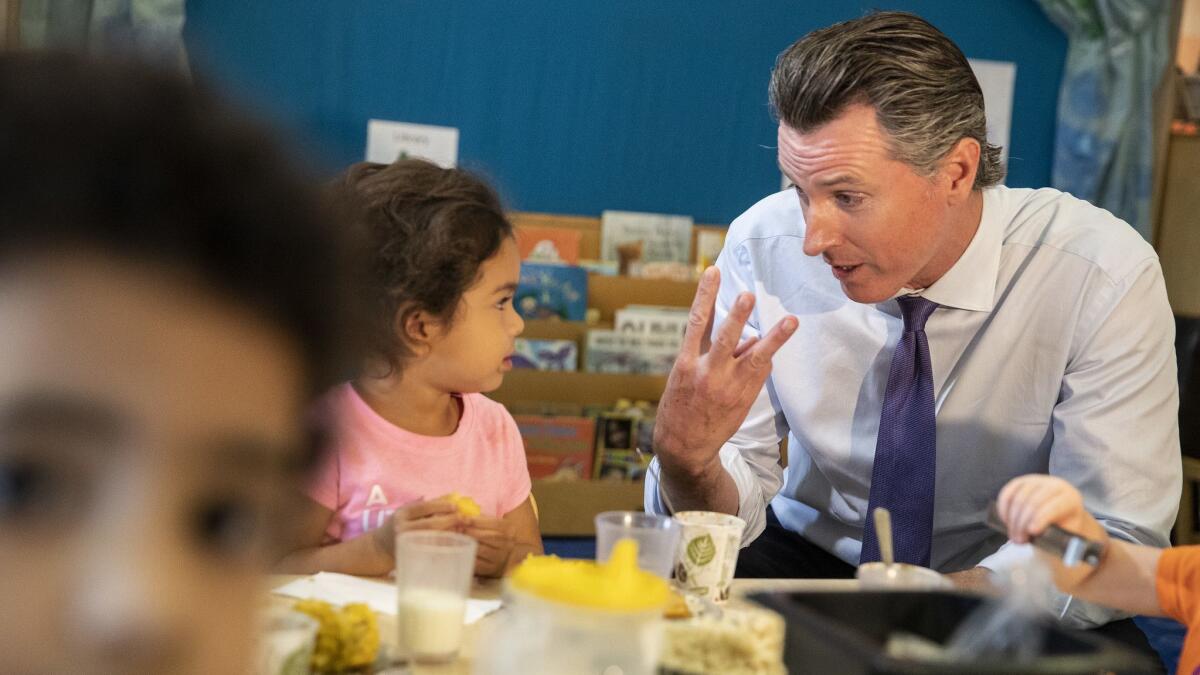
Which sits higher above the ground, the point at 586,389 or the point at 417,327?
the point at 417,327

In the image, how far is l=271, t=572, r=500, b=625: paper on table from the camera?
1.20 metres

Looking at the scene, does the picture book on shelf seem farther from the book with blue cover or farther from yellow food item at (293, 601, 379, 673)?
yellow food item at (293, 601, 379, 673)

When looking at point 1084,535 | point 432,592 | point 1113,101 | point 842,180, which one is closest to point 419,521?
point 432,592

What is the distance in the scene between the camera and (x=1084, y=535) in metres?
1.22

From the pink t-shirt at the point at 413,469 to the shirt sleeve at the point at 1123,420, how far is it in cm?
74

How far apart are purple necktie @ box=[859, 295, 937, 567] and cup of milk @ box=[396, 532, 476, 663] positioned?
0.96 metres

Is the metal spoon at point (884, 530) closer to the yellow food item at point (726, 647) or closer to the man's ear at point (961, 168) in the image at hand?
the yellow food item at point (726, 647)

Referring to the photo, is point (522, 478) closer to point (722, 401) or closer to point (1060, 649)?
point (722, 401)

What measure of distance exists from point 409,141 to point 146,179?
350 centimetres

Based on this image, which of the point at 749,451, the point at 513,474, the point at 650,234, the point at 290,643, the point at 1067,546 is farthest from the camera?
the point at 650,234

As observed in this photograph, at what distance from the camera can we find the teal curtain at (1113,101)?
4156 millimetres

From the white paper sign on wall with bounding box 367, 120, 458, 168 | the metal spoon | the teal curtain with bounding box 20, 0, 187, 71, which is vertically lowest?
the metal spoon

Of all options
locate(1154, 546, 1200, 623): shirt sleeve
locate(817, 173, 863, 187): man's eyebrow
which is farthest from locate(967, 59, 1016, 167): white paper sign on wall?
locate(1154, 546, 1200, 623): shirt sleeve

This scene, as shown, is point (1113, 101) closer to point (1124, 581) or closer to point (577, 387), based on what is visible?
point (577, 387)
